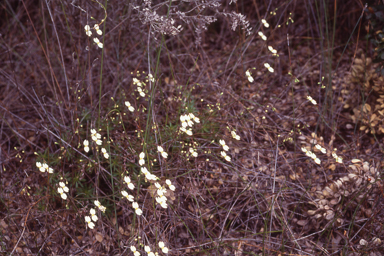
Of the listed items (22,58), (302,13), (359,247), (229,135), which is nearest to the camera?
(359,247)

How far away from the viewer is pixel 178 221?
2516 millimetres

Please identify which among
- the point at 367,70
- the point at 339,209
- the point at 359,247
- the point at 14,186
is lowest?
the point at 14,186

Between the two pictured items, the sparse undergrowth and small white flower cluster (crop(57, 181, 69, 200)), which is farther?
the sparse undergrowth

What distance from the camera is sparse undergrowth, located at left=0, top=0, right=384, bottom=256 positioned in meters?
2.36

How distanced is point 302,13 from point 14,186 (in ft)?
11.9

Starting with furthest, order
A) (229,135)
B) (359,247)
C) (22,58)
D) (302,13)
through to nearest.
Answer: (302,13) → (22,58) → (229,135) → (359,247)

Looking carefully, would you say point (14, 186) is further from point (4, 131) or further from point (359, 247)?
point (359, 247)

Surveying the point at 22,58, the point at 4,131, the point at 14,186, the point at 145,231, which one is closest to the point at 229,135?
the point at 145,231

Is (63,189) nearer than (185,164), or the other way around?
(63,189)

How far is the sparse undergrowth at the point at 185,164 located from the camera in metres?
2.36

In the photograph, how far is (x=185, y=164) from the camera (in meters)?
2.63

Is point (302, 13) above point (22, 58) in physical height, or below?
above

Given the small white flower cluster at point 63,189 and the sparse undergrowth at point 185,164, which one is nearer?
the small white flower cluster at point 63,189

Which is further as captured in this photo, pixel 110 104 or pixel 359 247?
pixel 110 104
